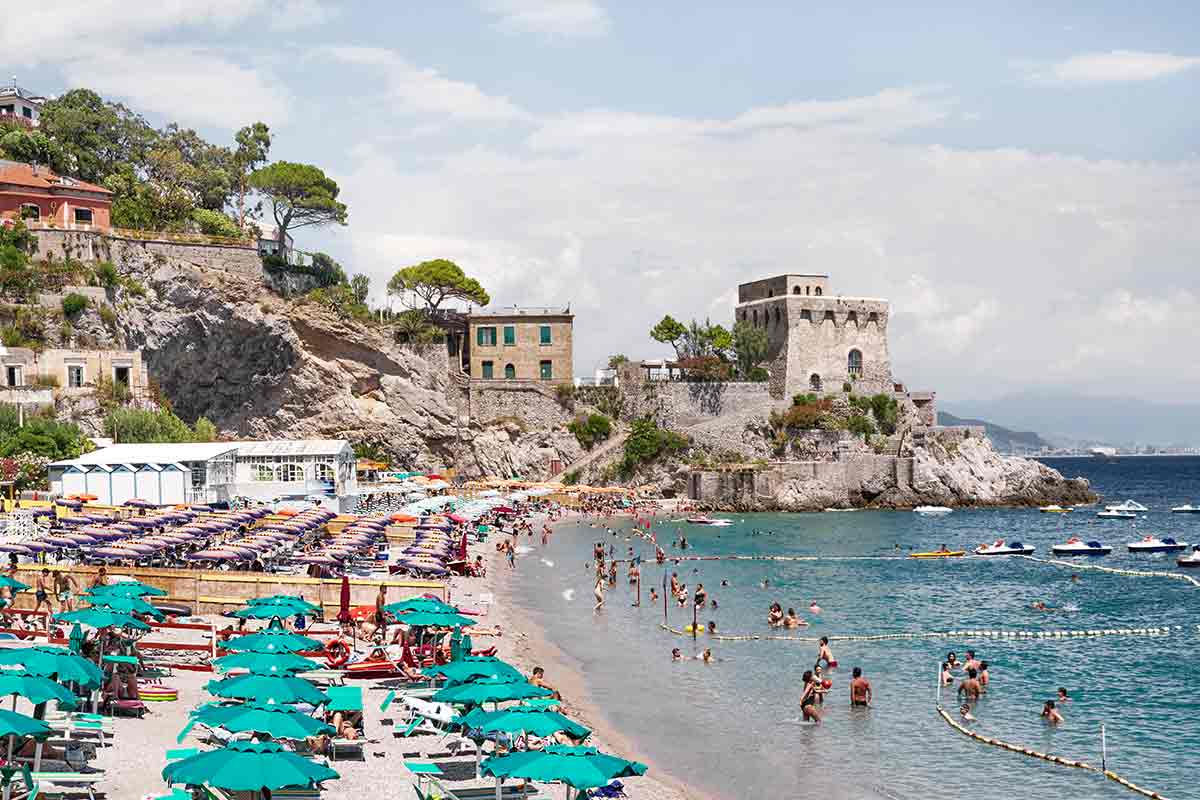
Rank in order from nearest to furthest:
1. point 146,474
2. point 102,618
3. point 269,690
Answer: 1. point 269,690
2. point 102,618
3. point 146,474

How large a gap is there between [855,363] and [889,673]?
186 feet

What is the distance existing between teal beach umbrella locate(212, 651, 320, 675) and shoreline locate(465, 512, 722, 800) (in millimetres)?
5482

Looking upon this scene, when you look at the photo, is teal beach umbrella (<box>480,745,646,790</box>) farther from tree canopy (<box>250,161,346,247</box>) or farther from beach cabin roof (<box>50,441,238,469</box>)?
tree canopy (<box>250,161,346,247</box>)

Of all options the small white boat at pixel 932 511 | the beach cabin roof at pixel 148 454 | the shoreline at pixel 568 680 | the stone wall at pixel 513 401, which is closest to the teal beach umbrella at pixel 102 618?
the shoreline at pixel 568 680

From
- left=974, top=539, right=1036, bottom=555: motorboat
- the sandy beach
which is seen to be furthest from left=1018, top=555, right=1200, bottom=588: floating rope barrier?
the sandy beach

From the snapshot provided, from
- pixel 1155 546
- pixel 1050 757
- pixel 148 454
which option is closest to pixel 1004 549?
pixel 1155 546

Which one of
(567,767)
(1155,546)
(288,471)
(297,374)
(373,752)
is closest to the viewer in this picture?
(567,767)

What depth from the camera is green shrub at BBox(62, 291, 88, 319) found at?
57.7 m

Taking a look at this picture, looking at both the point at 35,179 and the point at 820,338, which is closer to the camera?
the point at 35,179

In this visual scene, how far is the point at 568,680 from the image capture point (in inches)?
1037

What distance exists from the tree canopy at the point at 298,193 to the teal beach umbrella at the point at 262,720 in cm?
6040

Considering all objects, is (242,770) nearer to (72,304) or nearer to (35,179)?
(72,304)

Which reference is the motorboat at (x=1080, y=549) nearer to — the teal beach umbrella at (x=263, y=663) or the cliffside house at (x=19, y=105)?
the teal beach umbrella at (x=263, y=663)

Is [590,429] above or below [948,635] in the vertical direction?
above
